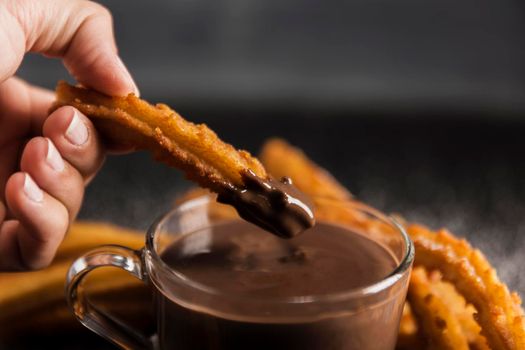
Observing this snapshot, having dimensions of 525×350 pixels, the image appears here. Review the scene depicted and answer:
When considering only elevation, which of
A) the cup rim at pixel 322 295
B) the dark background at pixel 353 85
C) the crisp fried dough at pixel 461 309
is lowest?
the dark background at pixel 353 85

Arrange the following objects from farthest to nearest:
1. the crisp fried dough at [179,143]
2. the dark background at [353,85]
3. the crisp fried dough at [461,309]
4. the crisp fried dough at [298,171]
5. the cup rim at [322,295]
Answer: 1. the dark background at [353,85]
2. the crisp fried dough at [298,171]
3. the crisp fried dough at [461,309]
4. the crisp fried dough at [179,143]
5. the cup rim at [322,295]

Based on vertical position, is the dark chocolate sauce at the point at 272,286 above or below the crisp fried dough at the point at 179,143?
below

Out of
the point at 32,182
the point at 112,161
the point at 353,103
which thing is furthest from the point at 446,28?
the point at 32,182

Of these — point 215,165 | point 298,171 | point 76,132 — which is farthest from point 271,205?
point 298,171

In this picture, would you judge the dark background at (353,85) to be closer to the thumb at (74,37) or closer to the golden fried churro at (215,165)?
the thumb at (74,37)

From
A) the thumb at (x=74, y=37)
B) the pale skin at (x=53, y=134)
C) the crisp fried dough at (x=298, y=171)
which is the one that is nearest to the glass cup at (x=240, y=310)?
the pale skin at (x=53, y=134)

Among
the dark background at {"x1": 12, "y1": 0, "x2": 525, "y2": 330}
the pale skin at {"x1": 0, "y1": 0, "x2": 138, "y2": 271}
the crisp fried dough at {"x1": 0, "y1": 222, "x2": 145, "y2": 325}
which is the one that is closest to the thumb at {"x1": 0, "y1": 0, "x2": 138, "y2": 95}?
the pale skin at {"x1": 0, "y1": 0, "x2": 138, "y2": 271}

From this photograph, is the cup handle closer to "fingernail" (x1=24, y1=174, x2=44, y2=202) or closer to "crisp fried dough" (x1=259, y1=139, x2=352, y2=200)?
"fingernail" (x1=24, y1=174, x2=44, y2=202)
